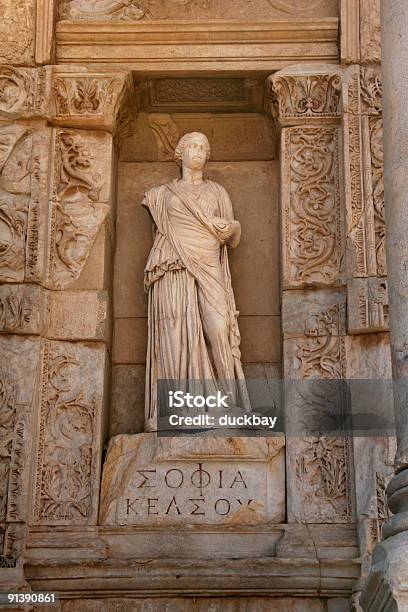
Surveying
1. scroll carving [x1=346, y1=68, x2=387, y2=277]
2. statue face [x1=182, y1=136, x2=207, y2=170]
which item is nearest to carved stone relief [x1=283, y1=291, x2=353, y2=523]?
scroll carving [x1=346, y1=68, x2=387, y2=277]

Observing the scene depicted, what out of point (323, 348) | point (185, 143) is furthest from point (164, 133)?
point (323, 348)

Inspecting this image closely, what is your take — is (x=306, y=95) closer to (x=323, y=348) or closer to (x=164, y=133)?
(x=164, y=133)

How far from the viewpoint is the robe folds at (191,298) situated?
9.58 m

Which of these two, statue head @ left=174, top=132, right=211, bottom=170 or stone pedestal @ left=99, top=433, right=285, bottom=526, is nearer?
stone pedestal @ left=99, top=433, right=285, bottom=526

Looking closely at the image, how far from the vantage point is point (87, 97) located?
10.2m

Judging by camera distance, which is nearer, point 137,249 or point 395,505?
point 395,505

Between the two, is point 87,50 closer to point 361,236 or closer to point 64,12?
point 64,12

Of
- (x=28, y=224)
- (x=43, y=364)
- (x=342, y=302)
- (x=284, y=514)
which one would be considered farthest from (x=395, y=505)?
(x=28, y=224)

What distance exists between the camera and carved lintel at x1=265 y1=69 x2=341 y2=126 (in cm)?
1012

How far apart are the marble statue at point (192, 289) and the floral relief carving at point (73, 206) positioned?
0.46 meters

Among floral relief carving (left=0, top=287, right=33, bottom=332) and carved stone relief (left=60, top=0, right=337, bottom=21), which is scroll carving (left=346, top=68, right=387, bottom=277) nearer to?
carved stone relief (left=60, top=0, right=337, bottom=21)

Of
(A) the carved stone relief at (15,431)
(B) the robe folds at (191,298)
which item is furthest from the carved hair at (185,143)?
(A) the carved stone relief at (15,431)

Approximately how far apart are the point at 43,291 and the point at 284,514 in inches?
100

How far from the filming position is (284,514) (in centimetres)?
917
